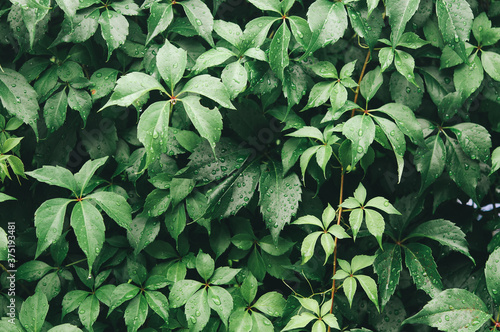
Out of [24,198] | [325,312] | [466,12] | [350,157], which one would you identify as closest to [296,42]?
[350,157]

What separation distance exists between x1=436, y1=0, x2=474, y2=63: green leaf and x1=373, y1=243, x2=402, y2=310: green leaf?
71cm

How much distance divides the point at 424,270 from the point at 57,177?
4.22 feet

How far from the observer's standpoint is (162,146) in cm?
125

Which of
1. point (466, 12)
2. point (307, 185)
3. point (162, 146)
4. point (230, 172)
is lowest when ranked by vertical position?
point (307, 185)

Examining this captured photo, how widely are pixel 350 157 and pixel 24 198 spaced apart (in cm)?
134

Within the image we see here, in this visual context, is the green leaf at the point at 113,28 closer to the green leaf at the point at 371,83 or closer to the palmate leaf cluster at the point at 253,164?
the palmate leaf cluster at the point at 253,164

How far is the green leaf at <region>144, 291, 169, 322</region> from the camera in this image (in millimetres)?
1475

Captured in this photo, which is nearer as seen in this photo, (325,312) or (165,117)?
(165,117)

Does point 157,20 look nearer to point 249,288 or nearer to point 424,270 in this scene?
point 249,288

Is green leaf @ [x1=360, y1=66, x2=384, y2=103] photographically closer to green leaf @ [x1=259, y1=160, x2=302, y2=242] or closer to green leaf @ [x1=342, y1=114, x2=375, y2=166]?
green leaf @ [x1=342, y1=114, x2=375, y2=166]

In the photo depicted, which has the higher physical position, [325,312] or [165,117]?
[165,117]

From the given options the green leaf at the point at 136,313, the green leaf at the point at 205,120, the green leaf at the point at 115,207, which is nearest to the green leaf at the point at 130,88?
the green leaf at the point at 205,120

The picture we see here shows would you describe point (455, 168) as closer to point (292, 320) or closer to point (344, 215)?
point (344, 215)

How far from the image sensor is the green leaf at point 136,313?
146 cm
